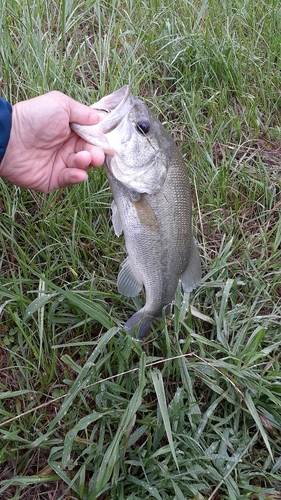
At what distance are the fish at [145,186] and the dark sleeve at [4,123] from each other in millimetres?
402

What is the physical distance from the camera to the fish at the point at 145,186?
1.96m

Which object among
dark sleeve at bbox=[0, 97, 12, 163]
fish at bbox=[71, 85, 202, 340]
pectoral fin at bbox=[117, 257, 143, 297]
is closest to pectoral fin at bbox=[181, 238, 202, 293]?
fish at bbox=[71, 85, 202, 340]

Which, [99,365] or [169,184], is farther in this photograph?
[99,365]

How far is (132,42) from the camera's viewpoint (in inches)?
151

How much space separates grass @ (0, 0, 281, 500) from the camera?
2.24m

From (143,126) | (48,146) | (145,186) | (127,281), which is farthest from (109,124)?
(127,281)

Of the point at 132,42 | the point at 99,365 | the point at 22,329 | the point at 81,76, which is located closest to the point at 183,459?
the point at 99,365

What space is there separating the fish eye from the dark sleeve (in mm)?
677

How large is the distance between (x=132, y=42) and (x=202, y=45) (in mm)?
564

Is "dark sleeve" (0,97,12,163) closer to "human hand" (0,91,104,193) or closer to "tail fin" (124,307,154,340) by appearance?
"human hand" (0,91,104,193)

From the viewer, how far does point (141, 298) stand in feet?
9.02

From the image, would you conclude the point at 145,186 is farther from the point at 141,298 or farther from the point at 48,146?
the point at 141,298

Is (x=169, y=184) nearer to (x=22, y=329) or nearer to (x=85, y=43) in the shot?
(x=22, y=329)

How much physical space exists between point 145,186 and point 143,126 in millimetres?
246
